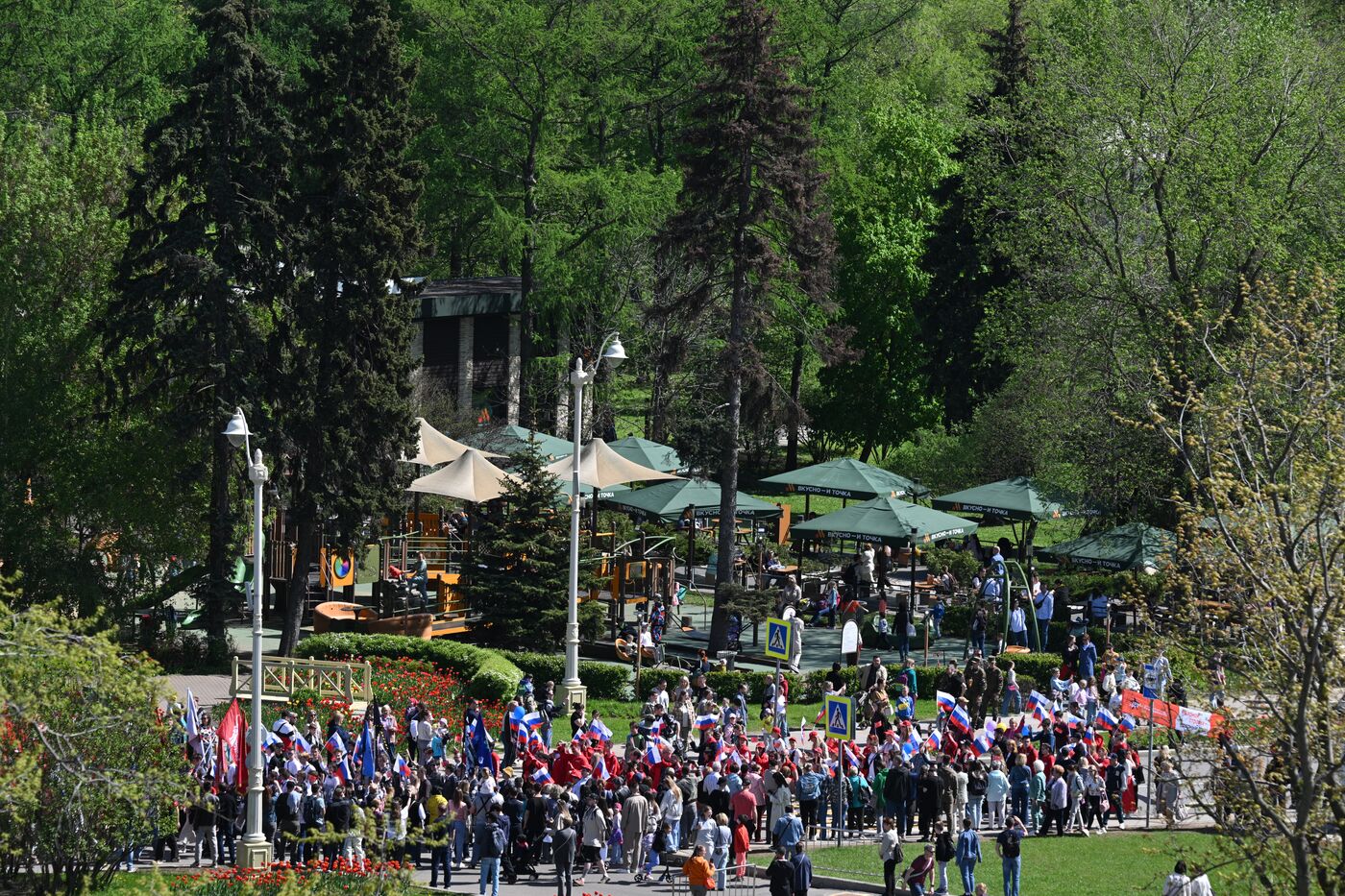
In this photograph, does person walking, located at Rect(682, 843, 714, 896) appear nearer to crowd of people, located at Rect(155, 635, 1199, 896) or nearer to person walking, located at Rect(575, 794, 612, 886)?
crowd of people, located at Rect(155, 635, 1199, 896)

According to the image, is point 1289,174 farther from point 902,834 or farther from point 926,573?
point 902,834

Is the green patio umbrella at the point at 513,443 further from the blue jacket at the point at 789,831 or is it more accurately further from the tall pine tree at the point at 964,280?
the blue jacket at the point at 789,831

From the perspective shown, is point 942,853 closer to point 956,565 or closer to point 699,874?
point 699,874

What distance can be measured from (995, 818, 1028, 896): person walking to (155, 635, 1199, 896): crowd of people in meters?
0.03

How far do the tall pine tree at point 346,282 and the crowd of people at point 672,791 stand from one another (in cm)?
765

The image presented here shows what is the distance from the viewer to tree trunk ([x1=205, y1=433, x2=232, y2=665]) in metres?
37.6

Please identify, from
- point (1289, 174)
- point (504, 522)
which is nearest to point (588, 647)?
point (504, 522)

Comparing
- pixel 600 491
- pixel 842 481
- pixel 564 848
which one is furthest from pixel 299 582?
pixel 564 848

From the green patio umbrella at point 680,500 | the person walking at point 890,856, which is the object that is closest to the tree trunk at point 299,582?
the green patio umbrella at point 680,500

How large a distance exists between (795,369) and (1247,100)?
24.4 m

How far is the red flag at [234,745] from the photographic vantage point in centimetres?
2619

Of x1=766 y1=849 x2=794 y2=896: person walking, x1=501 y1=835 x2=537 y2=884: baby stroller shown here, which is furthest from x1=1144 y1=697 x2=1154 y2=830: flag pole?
x1=501 y1=835 x2=537 y2=884: baby stroller

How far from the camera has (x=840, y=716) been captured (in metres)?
27.2

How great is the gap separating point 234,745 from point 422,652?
33.4 feet
